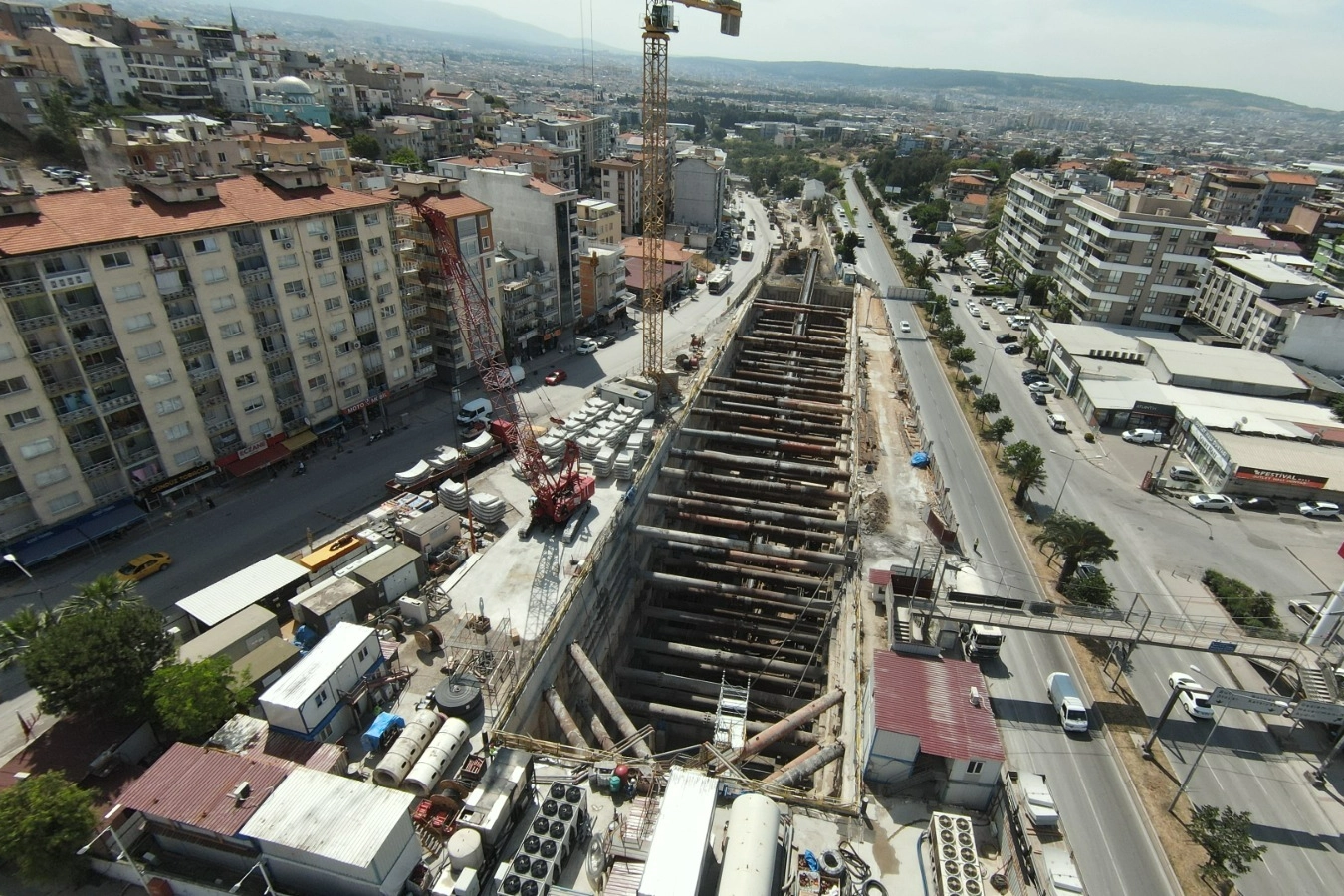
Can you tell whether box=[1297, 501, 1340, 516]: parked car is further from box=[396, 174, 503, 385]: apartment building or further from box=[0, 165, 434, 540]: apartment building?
box=[0, 165, 434, 540]: apartment building

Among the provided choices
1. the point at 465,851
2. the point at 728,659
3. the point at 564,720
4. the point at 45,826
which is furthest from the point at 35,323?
the point at 728,659

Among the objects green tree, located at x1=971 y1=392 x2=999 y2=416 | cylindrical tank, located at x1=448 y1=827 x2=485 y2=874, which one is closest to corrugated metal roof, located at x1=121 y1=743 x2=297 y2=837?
cylindrical tank, located at x1=448 y1=827 x2=485 y2=874

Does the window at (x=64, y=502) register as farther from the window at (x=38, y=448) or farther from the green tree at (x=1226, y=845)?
the green tree at (x=1226, y=845)

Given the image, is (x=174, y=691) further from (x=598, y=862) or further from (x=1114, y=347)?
(x=1114, y=347)

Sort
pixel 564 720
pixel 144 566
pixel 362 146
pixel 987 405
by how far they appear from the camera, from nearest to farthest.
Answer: pixel 564 720 → pixel 144 566 → pixel 987 405 → pixel 362 146

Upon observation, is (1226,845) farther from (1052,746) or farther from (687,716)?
(687,716)

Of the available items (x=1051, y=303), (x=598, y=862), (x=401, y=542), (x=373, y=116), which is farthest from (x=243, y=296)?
(x=373, y=116)
